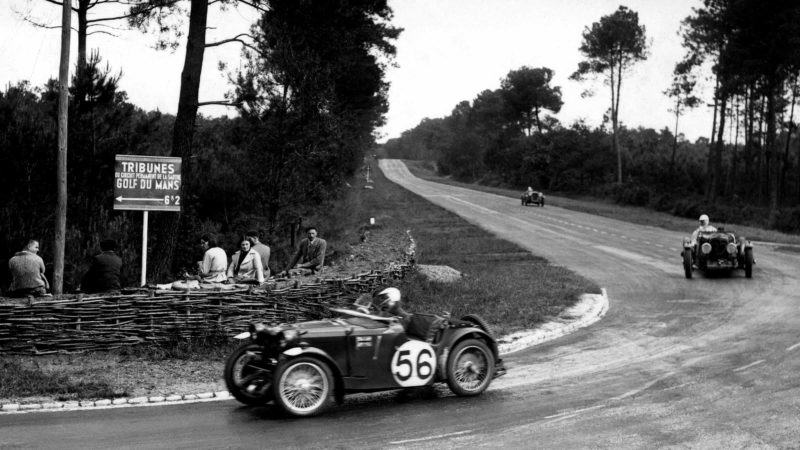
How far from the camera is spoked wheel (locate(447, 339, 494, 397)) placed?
9320 mm

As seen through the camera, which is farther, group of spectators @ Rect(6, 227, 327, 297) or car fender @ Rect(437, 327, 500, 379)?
group of spectators @ Rect(6, 227, 327, 297)

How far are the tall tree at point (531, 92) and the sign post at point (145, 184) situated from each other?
88.4 metres

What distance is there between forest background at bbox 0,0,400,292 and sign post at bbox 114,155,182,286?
2.86 meters

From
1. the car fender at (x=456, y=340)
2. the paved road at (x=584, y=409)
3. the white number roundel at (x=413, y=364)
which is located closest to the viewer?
the paved road at (x=584, y=409)

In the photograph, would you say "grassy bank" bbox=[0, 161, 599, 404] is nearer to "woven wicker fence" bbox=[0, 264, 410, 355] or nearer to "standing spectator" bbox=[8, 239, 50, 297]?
"woven wicker fence" bbox=[0, 264, 410, 355]

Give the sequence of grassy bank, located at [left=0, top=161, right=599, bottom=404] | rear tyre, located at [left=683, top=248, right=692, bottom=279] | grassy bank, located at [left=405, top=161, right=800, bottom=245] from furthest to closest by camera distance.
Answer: grassy bank, located at [left=405, top=161, right=800, bottom=245], rear tyre, located at [left=683, top=248, right=692, bottom=279], grassy bank, located at [left=0, top=161, right=599, bottom=404]

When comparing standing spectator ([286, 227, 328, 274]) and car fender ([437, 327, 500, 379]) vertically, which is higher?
standing spectator ([286, 227, 328, 274])

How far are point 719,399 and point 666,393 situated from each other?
0.61m

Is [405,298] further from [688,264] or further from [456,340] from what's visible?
[688,264]

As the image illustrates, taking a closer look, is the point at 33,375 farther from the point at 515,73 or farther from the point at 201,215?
the point at 515,73

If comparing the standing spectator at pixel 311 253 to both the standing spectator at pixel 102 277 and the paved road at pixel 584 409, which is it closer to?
the standing spectator at pixel 102 277

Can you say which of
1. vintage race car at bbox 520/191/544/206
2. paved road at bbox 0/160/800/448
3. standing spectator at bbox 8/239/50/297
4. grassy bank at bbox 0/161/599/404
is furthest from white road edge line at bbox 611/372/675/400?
vintage race car at bbox 520/191/544/206

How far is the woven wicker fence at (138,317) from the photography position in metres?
10.5

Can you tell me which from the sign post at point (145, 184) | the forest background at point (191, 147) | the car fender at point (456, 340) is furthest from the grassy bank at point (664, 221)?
the car fender at point (456, 340)
